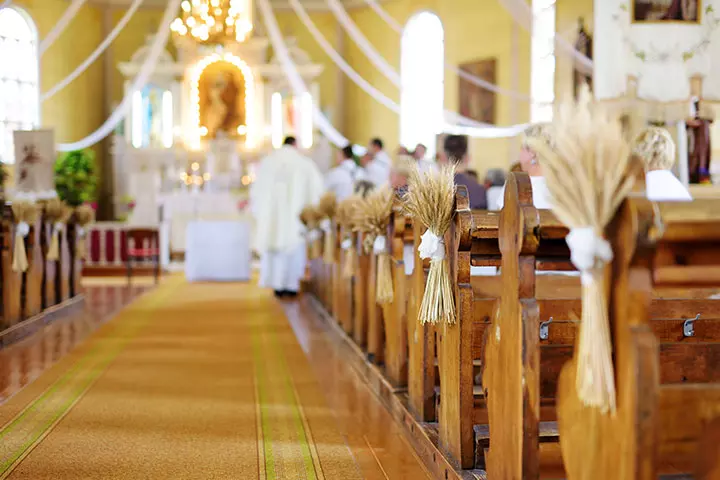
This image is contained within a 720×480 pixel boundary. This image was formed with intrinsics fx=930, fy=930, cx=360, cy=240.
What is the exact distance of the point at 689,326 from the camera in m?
3.41

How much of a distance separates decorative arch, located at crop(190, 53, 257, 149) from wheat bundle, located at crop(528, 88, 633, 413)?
1528 centimetres

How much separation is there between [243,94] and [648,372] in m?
15.8

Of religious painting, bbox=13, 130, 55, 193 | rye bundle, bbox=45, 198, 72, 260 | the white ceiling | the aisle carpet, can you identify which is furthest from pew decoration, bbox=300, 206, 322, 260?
the white ceiling

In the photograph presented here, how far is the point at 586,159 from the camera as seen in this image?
2160 mm

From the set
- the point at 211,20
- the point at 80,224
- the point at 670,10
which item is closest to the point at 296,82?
the point at 211,20

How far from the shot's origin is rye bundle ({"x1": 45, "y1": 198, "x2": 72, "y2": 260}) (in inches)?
317

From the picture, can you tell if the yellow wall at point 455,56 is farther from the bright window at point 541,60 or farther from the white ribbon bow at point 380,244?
the white ribbon bow at point 380,244

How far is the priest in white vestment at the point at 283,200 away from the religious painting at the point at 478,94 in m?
4.47

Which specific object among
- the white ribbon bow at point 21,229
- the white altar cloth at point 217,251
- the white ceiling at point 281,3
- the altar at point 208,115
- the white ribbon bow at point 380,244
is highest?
the white ceiling at point 281,3

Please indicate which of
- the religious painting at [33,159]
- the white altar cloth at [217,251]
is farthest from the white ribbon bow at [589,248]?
the white altar cloth at [217,251]

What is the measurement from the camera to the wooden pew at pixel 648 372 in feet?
6.77

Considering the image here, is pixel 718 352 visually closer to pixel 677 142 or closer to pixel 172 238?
pixel 677 142

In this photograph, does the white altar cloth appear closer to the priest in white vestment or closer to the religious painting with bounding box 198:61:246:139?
the priest in white vestment

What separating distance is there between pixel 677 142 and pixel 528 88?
4.73 meters
